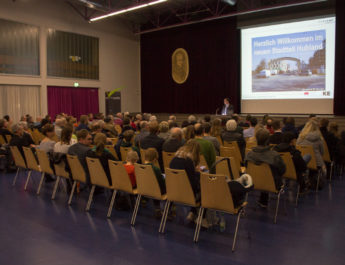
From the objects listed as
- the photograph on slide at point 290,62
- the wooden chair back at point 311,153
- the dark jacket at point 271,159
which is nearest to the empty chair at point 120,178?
the dark jacket at point 271,159

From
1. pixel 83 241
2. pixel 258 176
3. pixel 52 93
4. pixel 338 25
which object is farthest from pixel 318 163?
pixel 52 93

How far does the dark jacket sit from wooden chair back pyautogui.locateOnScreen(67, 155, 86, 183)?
258 centimetres

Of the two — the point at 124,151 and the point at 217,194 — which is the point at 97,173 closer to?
the point at 124,151

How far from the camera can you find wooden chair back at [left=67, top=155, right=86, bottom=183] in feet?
16.4

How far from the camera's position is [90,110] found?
16016mm

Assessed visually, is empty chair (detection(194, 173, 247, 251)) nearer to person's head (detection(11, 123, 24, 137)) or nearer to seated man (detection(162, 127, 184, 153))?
seated man (detection(162, 127, 184, 153))

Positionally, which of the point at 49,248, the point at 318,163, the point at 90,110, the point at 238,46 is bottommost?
the point at 49,248

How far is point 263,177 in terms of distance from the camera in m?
4.36

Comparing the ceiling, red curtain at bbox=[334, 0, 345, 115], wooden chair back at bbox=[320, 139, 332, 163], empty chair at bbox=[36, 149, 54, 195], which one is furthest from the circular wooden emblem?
empty chair at bbox=[36, 149, 54, 195]

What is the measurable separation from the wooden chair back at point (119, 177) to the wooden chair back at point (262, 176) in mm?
1690

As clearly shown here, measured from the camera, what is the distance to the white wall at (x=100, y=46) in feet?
43.6

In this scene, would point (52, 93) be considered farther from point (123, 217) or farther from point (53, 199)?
point (123, 217)

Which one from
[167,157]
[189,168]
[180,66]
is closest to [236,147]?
[167,157]

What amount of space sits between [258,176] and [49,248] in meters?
2.80
